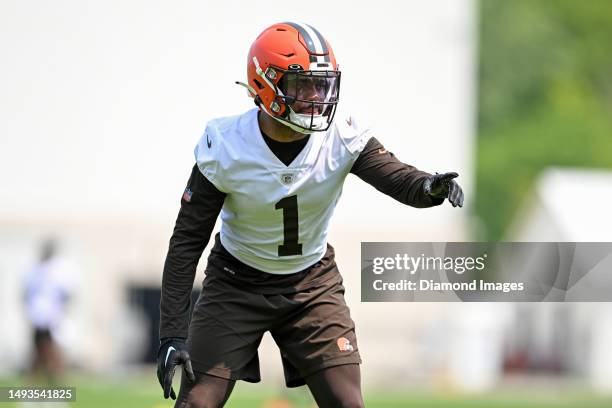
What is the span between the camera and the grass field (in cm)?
1212

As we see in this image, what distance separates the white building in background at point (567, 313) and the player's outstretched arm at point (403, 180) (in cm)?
1300

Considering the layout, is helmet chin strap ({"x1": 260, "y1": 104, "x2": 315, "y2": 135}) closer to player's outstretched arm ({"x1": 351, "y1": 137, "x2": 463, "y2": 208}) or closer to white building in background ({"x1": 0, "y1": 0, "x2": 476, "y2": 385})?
player's outstretched arm ({"x1": 351, "y1": 137, "x2": 463, "y2": 208})

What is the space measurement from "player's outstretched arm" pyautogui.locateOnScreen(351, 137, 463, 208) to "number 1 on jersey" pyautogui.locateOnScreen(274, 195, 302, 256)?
33 cm

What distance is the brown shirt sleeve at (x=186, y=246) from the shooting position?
537 centimetres

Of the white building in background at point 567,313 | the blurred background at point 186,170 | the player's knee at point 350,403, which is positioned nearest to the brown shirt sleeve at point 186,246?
the player's knee at point 350,403

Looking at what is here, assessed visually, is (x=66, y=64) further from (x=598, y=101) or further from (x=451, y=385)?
(x=598, y=101)

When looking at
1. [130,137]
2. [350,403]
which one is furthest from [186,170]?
[350,403]

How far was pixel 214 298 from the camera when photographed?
5.54 metres

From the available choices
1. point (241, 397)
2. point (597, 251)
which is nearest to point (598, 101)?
point (241, 397)

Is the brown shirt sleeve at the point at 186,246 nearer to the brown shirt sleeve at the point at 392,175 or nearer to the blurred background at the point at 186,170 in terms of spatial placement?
the brown shirt sleeve at the point at 392,175

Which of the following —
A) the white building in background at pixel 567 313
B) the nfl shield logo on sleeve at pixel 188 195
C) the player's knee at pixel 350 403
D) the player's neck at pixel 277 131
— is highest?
the player's neck at pixel 277 131

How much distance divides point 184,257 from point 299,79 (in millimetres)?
936

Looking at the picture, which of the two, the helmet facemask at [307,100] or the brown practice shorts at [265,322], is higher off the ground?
the helmet facemask at [307,100]

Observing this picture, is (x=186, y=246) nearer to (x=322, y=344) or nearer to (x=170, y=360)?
(x=170, y=360)
